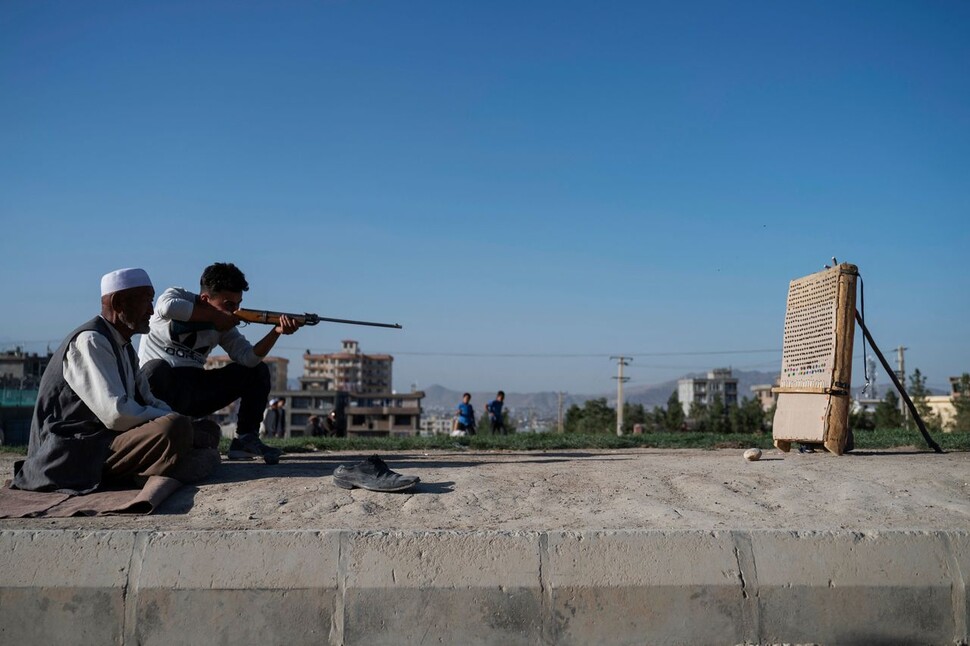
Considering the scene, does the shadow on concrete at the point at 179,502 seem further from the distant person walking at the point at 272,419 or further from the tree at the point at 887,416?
the tree at the point at 887,416

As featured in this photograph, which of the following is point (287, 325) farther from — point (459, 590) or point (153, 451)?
point (459, 590)

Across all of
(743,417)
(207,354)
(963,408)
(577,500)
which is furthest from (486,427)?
(743,417)

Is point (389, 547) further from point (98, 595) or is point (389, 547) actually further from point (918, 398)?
point (918, 398)

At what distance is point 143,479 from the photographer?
535 cm

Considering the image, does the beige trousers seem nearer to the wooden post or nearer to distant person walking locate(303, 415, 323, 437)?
the wooden post

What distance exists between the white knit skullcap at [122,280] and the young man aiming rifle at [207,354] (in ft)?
3.58

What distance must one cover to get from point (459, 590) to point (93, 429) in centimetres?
274

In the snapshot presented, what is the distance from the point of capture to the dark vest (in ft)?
17.1

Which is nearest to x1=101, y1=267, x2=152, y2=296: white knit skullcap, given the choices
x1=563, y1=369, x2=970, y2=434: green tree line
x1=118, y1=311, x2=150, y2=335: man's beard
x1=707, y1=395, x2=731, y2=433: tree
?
x1=118, y1=311, x2=150, y2=335: man's beard

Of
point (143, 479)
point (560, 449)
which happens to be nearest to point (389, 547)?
point (143, 479)

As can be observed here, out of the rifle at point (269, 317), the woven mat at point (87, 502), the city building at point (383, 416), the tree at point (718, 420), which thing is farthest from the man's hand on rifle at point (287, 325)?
the city building at point (383, 416)

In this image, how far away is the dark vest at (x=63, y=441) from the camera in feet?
17.1

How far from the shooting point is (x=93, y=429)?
5.34 meters

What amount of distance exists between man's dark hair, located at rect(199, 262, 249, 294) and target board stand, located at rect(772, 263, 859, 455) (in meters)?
5.29
